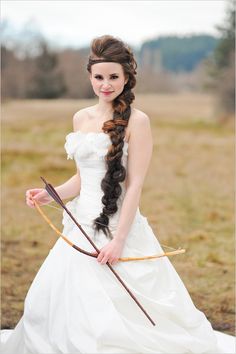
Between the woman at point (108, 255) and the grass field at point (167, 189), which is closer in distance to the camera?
the woman at point (108, 255)

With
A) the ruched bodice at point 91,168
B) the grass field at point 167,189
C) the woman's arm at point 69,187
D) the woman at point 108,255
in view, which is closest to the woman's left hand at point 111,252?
the woman at point 108,255

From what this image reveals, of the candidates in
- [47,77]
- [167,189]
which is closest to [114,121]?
[167,189]

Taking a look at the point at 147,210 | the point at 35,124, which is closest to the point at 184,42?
the point at 35,124

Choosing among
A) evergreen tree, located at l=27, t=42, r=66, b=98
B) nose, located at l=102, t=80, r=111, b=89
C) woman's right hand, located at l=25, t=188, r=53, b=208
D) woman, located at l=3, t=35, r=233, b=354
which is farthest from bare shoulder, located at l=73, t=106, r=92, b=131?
evergreen tree, located at l=27, t=42, r=66, b=98

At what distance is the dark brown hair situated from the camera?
3.38 metres

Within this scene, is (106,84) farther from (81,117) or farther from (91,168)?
(91,168)

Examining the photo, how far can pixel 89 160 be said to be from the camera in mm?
3490

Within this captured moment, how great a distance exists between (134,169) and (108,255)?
A: 1.62 feet

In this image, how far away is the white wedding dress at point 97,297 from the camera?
133 inches

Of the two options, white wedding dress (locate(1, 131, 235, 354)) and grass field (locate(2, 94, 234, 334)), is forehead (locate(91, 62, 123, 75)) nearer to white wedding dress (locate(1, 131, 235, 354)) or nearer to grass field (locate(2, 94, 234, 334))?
white wedding dress (locate(1, 131, 235, 354))

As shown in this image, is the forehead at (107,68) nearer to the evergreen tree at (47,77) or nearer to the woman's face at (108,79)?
the woman's face at (108,79)

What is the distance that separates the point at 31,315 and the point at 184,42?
2586 cm

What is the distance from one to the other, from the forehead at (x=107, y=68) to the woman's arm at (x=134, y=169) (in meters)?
0.29

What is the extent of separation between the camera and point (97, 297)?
340 cm
